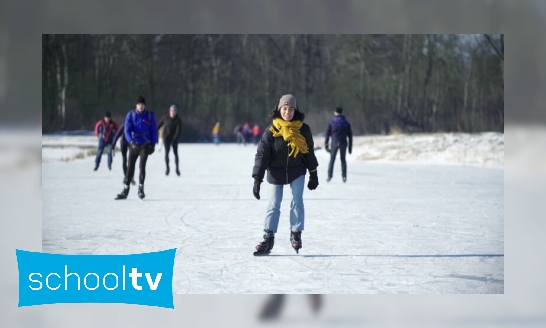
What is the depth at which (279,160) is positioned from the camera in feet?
16.1

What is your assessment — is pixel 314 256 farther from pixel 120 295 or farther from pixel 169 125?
pixel 169 125

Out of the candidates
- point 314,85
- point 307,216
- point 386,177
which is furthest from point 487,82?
point 307,216

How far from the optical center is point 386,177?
13352mm

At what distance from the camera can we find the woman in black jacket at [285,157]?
4.78m

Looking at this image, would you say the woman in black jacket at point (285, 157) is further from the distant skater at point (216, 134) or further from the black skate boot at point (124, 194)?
the distant skater at point (216, 134)

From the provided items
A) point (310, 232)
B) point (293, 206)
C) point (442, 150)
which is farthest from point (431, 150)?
point (293, 206)

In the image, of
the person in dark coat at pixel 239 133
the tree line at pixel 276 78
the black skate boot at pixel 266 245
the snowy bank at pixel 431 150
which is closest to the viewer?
the black skate boot at pixel 266 245

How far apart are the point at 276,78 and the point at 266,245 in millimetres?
34214

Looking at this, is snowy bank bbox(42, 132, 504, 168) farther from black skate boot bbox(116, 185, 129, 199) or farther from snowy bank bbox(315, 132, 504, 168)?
black skate boot bbox(116, 185, 129, 199)

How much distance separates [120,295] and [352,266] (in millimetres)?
1598

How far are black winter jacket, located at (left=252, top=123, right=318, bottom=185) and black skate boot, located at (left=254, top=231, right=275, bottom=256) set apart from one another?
43 cm

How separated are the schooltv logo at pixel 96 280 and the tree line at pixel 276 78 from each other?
26.0 metres

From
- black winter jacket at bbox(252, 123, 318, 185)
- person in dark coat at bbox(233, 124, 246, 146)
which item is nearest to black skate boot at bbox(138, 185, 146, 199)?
black winter jacket at bbox(252, 123, 318, 185)

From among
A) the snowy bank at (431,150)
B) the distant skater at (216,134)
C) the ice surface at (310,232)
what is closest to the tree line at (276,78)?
the distant skater at (216,134)
